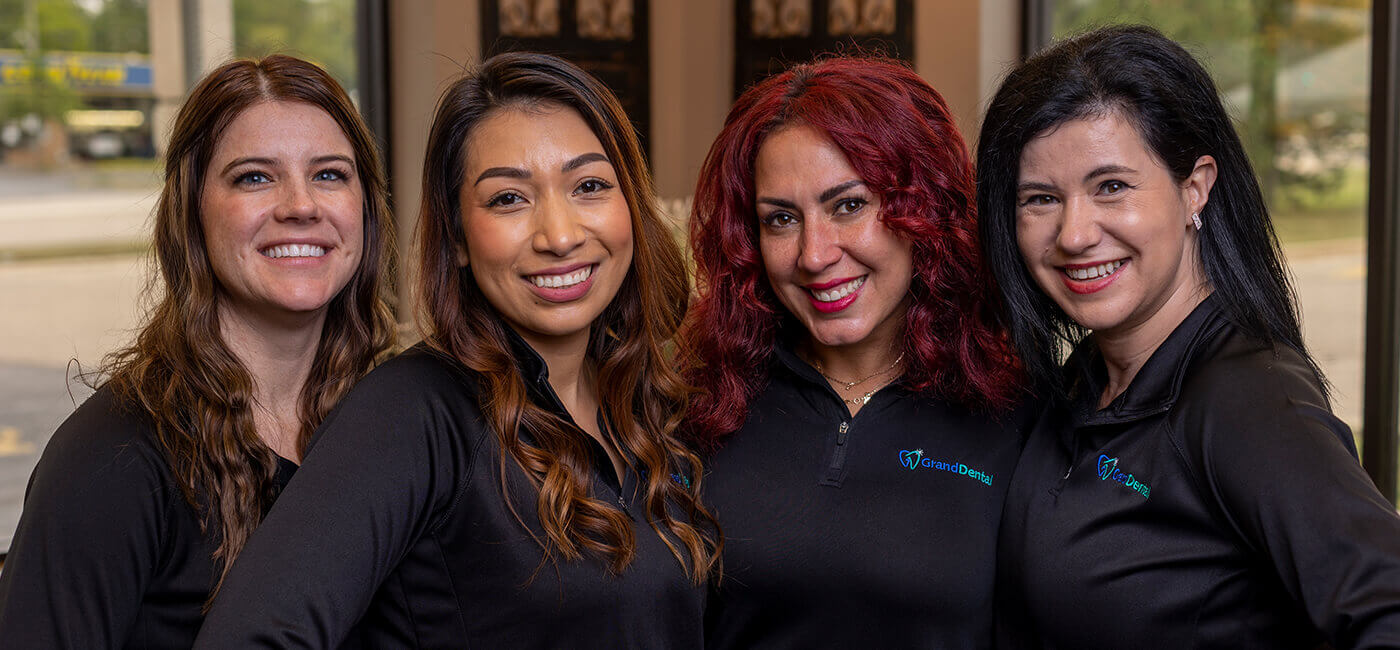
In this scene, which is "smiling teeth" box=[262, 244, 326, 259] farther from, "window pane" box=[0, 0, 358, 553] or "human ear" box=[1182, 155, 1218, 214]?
"window pane" box=[0, 0, 358, 553]

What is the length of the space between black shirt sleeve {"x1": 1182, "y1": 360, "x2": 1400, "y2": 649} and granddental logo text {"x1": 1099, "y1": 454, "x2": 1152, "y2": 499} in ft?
0.26

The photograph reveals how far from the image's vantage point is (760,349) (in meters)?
2.24

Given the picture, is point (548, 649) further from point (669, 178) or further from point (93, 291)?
point (669, 178)

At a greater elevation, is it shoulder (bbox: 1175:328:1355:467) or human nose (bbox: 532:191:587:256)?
human nose (bbox: 532:191:587:256)

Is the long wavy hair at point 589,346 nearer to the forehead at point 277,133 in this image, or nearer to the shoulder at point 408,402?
the shoulder at point 408,402

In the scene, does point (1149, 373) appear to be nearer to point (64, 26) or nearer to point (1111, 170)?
point (1111, 170)

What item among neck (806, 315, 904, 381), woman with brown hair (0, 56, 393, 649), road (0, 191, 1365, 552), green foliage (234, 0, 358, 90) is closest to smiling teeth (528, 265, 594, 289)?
Result: woman with brown hair (0, 56, 393, 649)

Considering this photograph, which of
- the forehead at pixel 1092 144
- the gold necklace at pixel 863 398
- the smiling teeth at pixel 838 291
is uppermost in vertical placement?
the forehead at pixel 1092 144

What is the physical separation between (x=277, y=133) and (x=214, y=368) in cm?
36

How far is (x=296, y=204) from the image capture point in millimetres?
1930

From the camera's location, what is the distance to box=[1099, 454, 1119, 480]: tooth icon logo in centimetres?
177

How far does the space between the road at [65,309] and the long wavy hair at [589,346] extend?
2491mm

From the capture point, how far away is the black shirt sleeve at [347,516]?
1488 millimetres

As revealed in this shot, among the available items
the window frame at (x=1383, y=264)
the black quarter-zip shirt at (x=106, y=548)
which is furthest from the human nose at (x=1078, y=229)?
the window frame at (x=1383, y=264)
